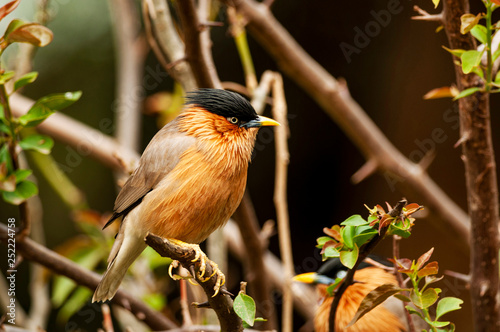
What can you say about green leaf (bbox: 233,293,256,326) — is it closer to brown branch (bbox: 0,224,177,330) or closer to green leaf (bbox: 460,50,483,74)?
green leaf (bbox: 460,50,483,74)

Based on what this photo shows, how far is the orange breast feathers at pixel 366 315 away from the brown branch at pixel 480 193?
0.52 meters

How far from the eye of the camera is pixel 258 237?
112 inches

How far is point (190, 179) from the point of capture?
6.41ft

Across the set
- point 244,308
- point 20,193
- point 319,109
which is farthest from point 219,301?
point 319,109

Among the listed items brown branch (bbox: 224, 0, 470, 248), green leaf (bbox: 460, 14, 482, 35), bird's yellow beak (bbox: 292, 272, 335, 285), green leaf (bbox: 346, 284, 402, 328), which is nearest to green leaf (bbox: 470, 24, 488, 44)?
green leaf (bbox: 460, 14, 482, 35)

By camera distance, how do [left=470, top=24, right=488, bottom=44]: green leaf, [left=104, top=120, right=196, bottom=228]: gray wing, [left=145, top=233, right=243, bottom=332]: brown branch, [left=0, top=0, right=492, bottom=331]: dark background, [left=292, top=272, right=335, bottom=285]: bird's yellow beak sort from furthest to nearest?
[left=0, top=0, right=492, bottom=331]: dark background, [left=292, top=272, right=335, bottom=285]: bird's yellow beak, [left=104, top=120, right=196, bottom=228]: gray wing, [left=470, top=24, right=488, bottom=44]: green leaf, [left=145, top=233, right=243, bottom=332]: brown branch

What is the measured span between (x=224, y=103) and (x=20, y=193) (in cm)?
80

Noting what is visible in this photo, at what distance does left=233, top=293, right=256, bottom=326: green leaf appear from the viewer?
145cm

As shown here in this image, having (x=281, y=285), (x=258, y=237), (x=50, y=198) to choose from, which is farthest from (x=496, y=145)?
(x=50, y=198)

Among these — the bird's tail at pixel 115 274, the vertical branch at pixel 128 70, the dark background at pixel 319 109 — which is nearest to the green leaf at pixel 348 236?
the bird's tail at pixel 115 274

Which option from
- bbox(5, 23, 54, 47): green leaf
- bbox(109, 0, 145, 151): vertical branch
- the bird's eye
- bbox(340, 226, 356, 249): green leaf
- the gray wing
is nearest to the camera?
bbox(340, 226, 356, 249): green leaf

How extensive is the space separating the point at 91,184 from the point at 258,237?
121 inches

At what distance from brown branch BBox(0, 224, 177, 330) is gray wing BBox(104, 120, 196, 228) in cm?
37

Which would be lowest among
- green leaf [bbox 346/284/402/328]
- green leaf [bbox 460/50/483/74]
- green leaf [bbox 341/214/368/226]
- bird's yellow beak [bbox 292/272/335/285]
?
bird's yellow beak [bbox 292/272/335/285]
